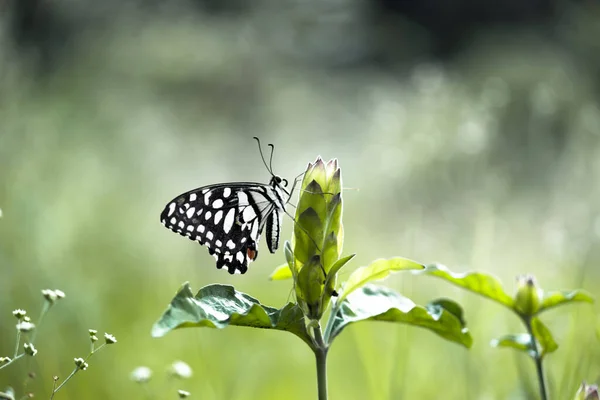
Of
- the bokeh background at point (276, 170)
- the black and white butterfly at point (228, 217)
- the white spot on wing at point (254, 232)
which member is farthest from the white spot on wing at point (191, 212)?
the bokeh background at point (276, 170)

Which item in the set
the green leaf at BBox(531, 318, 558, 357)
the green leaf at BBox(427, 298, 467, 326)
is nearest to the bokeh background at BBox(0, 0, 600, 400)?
the green leaf at BBox(531, 318, 558, 357)

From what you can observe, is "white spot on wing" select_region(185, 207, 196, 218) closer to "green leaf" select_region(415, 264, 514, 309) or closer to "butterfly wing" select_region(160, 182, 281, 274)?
"butterfly wing" select_region(160, 182, 281, 274)

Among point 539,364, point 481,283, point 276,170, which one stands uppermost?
point 276,170

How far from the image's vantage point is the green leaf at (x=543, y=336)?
87 centimetres

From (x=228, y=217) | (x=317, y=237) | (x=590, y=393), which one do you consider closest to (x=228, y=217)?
(x=228, y=217)

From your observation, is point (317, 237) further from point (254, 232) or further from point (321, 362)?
point (254, 232)

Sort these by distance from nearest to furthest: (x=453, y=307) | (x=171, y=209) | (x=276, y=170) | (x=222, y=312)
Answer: (x=222, y=312) < (x=453, y=307) < (x=171, y=209) < (x=276, y=170)

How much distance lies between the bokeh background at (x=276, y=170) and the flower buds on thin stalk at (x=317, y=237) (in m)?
0.52

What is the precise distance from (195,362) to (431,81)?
3.39 ft

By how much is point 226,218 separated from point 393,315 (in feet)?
1.40

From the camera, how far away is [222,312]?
0.67 metres

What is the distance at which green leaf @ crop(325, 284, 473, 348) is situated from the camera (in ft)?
2.34

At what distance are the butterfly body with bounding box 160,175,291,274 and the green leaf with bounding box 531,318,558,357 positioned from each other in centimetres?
42

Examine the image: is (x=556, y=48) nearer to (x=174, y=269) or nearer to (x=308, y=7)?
(x=308, y=7)
